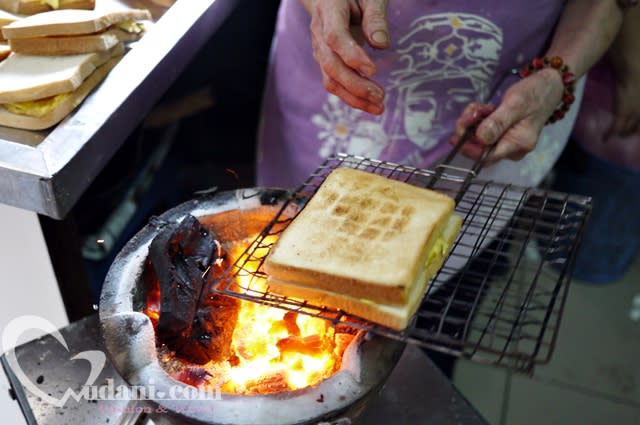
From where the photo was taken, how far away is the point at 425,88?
2.34 meters

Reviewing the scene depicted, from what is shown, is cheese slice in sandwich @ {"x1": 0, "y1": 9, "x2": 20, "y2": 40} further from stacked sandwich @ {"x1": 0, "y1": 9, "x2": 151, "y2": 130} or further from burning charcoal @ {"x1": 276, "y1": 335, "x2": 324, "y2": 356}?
burning charcoal @ {"x1": 276, "y1": 335, "x2": 324, "y2": 356}

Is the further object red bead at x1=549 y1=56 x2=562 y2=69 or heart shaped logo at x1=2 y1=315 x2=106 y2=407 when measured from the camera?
red bead at x1=549 y1=56 x2=562 y2=69

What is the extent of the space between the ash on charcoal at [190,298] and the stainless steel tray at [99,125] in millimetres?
279

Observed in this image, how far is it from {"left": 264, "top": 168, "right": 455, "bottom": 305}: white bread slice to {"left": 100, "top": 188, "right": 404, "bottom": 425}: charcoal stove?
0.61 feet

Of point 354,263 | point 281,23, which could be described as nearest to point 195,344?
point 354,263

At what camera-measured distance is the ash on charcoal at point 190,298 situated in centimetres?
146

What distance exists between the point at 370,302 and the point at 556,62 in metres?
1.22

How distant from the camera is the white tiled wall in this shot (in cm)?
175

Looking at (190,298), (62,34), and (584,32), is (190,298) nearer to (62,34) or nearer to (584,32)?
(62,34)

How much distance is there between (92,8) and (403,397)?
1.66 m

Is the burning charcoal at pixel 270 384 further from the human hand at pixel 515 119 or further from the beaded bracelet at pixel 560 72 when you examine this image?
the beaded bracelet at pixel 560 72

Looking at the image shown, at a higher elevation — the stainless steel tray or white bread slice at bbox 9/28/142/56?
white bread slice at bbox 9/28/142/56

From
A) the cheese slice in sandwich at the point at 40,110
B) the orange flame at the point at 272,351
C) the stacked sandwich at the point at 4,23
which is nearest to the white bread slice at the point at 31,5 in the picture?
the stacked sandwich at the point at 4,23

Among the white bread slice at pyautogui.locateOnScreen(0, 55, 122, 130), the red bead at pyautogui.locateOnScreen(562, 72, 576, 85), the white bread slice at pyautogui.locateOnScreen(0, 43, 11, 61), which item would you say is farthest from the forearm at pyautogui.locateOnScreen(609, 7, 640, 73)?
the white bread slice at pyautogui.locateOnScreen(0, 43, 11, 61)
